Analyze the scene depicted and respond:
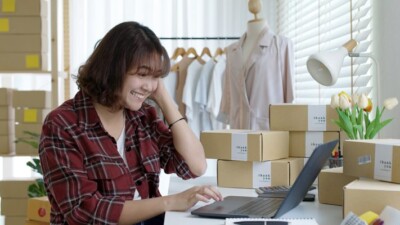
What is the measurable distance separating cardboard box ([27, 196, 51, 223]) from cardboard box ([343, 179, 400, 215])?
211 cm

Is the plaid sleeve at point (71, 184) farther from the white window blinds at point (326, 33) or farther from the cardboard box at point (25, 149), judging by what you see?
the cardboard box at point (25, 149)

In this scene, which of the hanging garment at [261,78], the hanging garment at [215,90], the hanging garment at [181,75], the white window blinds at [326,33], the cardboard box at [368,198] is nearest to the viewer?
the cardboard box at [368,198]

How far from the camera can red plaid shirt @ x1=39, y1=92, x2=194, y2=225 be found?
64.0 inches

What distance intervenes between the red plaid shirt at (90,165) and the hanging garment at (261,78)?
1.59 m

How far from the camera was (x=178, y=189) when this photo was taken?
2270mm

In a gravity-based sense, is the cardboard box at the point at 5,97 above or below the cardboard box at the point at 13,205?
above

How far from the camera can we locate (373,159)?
64.9 inches

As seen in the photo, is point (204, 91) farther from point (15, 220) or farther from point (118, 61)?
point (118, 61)

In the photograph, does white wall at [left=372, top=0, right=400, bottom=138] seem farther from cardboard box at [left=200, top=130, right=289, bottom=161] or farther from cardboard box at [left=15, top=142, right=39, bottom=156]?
cardboard box at [left=15, top=142, right=39, bottom=156]

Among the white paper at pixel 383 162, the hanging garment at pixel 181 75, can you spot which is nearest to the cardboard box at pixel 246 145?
the white paper at pixel 383 162

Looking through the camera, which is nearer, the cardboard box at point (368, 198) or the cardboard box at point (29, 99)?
the cardboard box at point (368, 198)

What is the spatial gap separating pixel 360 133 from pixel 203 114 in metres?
A: 2.72

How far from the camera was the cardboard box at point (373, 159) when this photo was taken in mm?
1573

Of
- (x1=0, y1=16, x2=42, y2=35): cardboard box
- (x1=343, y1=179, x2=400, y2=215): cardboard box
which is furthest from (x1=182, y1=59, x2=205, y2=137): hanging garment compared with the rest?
(x1=343, y1=179, x2=400, y2=215): cardboard box
